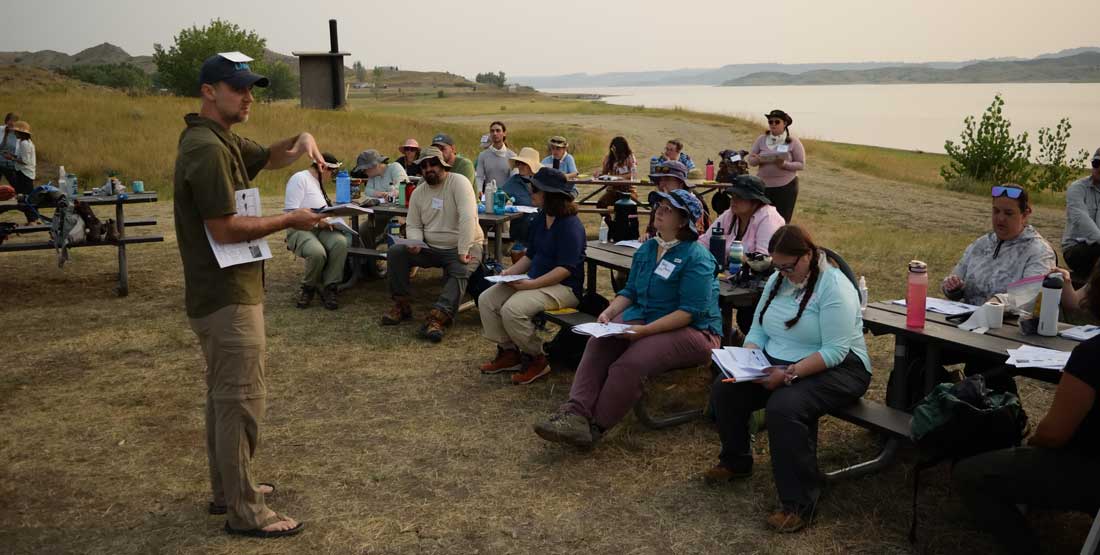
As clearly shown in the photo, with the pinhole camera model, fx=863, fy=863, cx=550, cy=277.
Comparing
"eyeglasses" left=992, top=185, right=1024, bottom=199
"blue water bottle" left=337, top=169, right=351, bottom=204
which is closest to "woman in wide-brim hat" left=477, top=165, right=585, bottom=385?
"eyeglasses" left=992, top=185, right=1024, bottom=199

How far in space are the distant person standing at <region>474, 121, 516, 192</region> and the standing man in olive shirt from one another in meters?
6.63

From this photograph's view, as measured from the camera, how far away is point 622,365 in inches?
177

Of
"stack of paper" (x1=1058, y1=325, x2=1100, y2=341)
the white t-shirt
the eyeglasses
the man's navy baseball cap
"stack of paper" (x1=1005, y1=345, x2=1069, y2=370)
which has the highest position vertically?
the man's navy baseball cap

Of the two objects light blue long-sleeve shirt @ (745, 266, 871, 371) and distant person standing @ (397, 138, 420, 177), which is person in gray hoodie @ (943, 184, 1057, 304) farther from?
distant person standing @ (397, 138, 420, 177)

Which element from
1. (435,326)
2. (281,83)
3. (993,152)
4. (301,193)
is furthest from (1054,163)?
(281,83)

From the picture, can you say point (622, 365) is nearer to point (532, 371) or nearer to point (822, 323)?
point (822, 323)

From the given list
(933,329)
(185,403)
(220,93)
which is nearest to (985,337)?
(933,329)

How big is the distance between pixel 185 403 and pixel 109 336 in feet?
6.33

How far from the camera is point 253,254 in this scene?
11.4ft

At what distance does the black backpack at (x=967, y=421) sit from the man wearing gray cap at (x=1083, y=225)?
3618mm

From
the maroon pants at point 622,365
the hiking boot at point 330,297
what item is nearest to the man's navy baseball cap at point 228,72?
the maroon pants at point 622,365

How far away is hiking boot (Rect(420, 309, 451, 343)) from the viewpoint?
22.1 feet

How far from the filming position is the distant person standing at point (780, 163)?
31.9ft

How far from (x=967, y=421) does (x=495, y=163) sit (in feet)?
24.9
